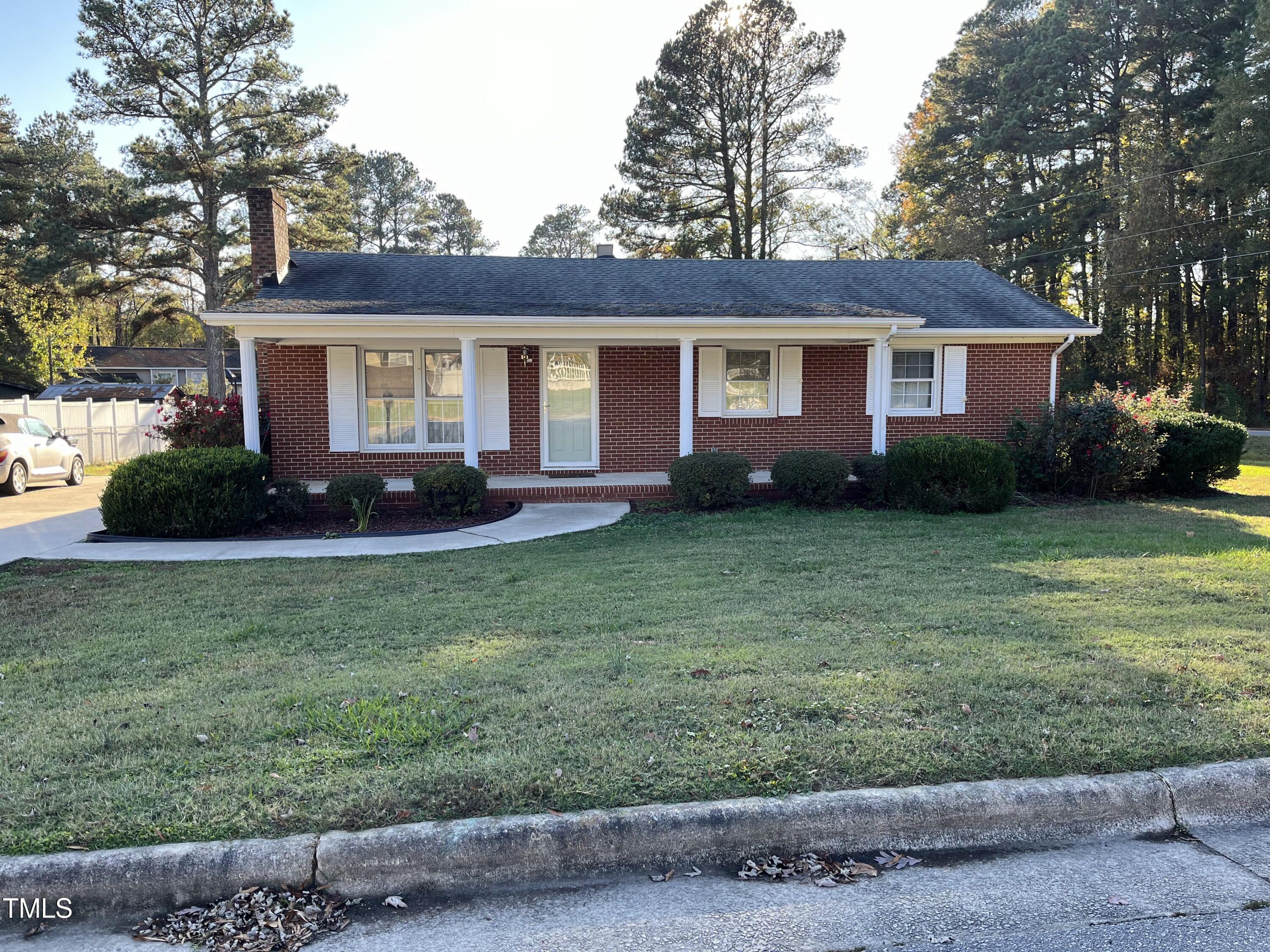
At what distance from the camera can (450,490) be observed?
35.8ft

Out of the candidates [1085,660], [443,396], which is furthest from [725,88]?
[1085,660]

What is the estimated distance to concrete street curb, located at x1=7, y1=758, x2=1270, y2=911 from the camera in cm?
280

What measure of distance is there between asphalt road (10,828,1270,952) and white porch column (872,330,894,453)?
9.74 meters

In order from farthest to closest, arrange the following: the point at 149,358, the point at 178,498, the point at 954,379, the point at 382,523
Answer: the point at 149,358 → the point at 954,379 → the point at 382,523 → the point at 178,498

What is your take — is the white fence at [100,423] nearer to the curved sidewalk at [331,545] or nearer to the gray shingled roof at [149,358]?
the curved sidewalk at [331,545]

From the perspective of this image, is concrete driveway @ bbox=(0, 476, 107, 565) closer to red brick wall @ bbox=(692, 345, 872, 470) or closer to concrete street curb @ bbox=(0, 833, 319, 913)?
concrete street curb @ bbox=(0, 833, 319, 913)

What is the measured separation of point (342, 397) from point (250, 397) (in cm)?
178

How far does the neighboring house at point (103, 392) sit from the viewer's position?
1422 inches

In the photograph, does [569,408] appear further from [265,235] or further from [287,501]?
[265,235]

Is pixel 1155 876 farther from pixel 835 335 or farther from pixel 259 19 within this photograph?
pixel 259 19

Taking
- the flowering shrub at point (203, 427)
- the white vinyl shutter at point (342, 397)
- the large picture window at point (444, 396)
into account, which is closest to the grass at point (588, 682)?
the flowering shrub at point (203, 427)

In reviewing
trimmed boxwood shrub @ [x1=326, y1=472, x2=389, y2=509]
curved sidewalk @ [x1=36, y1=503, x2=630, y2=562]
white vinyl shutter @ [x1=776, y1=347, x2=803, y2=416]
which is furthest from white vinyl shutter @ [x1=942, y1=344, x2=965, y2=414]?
trimmed boxwood shrub @ [x1=326, y1=472, x2=389, y2=509]

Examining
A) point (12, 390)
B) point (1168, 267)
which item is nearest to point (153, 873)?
point (1168, 267)

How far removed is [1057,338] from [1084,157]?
989 inches
